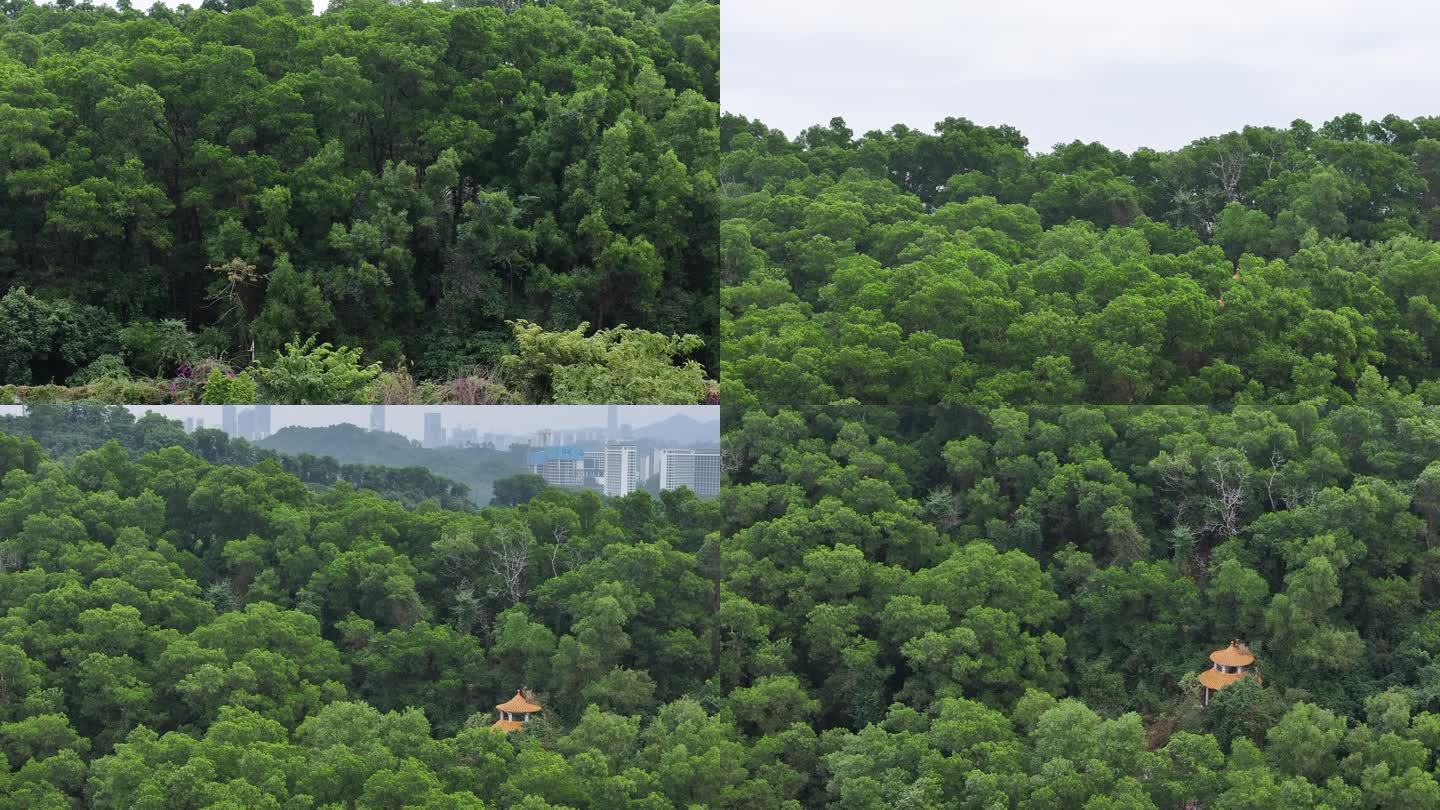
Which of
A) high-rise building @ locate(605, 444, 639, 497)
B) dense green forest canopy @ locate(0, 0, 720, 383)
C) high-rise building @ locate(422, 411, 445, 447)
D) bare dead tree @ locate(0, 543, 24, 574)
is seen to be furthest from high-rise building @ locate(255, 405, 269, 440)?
high-rise building @ locate(605, 444, 639, 497)

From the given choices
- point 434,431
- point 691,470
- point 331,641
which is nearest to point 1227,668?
point 691,470

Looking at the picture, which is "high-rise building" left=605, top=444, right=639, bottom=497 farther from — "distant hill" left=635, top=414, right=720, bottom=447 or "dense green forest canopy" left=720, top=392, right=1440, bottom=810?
"dense green forest canopy" left=720, top=392, right=1440, bottom=810

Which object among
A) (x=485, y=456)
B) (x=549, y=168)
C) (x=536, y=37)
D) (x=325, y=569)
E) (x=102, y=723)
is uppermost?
(x=536, y=37)

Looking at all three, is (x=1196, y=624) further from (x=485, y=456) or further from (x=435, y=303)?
(x=435, y=303)

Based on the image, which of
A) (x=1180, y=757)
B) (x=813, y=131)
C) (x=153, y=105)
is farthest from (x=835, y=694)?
(x=153, y=105)

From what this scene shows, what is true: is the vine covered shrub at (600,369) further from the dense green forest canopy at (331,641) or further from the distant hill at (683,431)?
the dense green forest canopy at (331,641)

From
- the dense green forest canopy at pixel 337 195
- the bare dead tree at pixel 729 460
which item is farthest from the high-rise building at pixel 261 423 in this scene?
the bare dead tree at pixel 729 460
